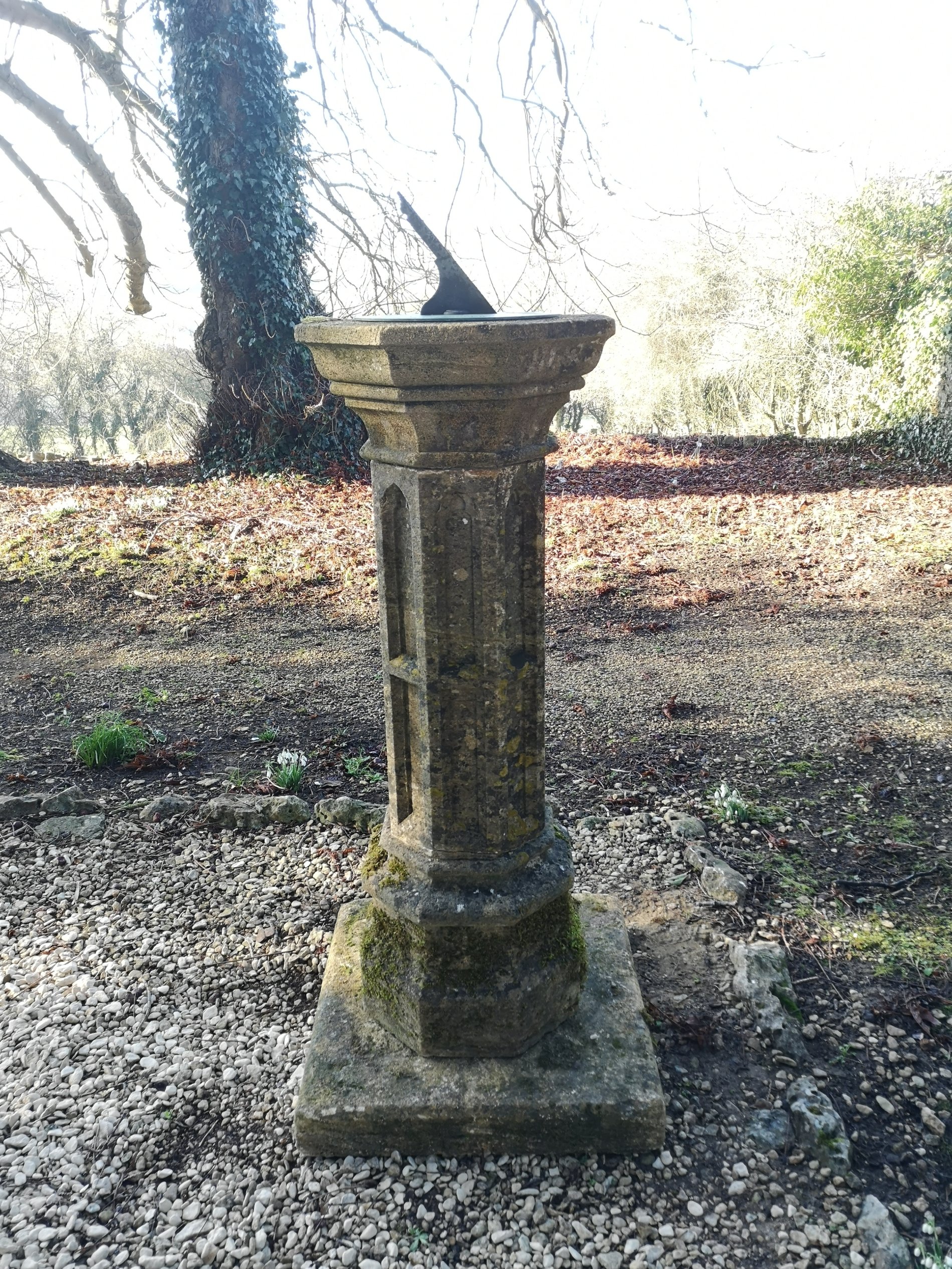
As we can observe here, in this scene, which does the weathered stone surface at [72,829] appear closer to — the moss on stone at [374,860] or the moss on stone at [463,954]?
the moss on stone at [374,860]

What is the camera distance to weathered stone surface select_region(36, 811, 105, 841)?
4383mm

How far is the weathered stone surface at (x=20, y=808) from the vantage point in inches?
181

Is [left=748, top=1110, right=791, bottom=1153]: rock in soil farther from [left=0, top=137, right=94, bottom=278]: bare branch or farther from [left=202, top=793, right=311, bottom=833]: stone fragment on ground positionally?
[left=0, top=137, right=94, bottom=278]: bare branch

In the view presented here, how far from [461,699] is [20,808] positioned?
3237 millimetres

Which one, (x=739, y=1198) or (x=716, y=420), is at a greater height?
(x=716, y=420)

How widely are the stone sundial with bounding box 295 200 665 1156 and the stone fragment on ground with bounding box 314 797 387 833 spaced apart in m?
1.43

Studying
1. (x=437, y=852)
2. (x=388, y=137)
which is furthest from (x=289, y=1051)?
(x=388, y=137)

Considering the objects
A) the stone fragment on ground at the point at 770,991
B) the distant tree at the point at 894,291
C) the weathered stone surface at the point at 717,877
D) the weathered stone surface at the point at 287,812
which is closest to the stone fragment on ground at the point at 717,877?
the weathered stone surface at the point at 717,877

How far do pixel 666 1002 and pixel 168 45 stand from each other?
35.5 feet

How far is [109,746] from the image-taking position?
5.10 metres

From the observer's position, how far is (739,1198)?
2.45m

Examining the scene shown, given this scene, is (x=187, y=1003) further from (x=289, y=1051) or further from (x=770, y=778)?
(x=770, y=778)

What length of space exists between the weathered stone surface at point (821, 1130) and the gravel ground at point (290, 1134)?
40 millimetres

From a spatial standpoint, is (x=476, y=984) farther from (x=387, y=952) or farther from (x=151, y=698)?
(x=151, y=698)
